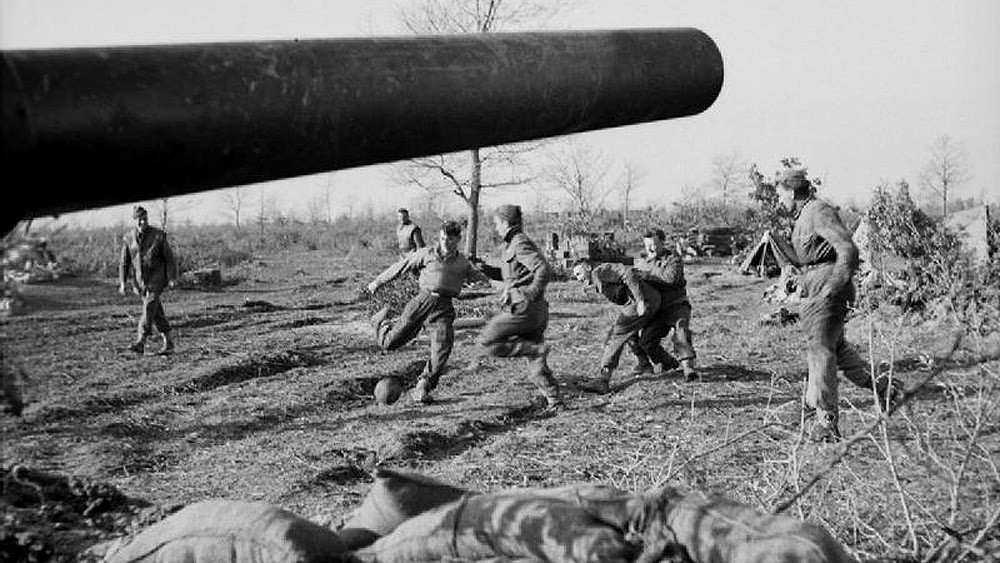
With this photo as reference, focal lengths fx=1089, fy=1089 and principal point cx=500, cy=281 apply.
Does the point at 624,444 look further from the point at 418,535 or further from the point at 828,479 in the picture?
the point at 418,535

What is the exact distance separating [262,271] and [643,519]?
95.0 ft

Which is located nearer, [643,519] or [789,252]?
[643,519]

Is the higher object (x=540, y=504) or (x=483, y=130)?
(x=483, y=130)

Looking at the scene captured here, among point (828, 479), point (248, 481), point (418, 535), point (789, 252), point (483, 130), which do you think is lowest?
point (248, 481)

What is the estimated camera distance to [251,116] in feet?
→ 6.50

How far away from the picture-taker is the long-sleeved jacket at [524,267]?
11438mm

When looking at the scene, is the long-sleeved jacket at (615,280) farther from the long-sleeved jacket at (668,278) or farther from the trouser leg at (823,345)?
the trouser leg at (823,345)

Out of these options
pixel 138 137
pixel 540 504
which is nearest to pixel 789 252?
pixel 540 504

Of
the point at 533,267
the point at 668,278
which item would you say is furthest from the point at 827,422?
the point at 668,278

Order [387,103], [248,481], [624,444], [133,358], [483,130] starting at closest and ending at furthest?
[387,103] < [483,130] < [248,481] < [624,444] < [133,358]

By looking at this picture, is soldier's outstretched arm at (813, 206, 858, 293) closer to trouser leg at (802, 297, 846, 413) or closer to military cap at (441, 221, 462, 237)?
trouser leg at (802, 297, 846, 413)

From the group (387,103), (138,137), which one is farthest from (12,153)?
(387,103)

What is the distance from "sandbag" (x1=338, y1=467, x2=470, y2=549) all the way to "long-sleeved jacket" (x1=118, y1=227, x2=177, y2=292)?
1149 centimetres

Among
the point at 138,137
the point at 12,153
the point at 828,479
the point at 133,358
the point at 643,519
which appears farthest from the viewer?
the point at 133,358
